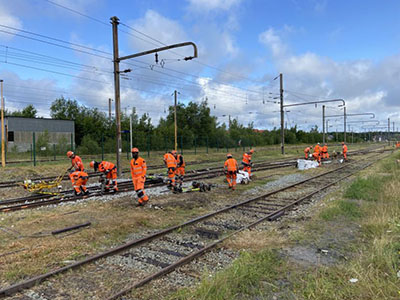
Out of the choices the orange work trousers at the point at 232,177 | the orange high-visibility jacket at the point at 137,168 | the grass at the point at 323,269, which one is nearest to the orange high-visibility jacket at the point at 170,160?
the orange work trousers at the point at 232,177

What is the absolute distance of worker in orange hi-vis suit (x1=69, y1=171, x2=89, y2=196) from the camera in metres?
11.1

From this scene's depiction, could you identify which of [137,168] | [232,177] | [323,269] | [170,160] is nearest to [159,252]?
[323,269]

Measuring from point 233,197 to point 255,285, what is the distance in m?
6.93

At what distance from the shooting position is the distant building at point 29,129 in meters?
41.1

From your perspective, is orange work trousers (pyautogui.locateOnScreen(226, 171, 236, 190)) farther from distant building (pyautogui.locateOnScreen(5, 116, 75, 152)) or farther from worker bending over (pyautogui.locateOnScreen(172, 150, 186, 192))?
distant building (pyautogui.locateOnScreen(5, 116, 75, 152))

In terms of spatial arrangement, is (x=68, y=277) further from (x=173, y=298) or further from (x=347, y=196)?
(x=347, y=196)

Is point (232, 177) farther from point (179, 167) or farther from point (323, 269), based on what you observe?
point (323, 269)

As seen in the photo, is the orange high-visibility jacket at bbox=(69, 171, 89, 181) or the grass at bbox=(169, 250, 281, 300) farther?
the orange high-visibility jacket at bbox=(69, 171, 89, 181)

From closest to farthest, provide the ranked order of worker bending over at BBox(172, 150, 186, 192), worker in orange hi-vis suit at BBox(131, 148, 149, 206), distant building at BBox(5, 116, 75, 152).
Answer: worker in orange hi-vis suit at BBox(131, 148, 149, 206)
worker bending over at BBox(172, 150, 186, 192)
distant building at BBox(5, 116, 75, 152)

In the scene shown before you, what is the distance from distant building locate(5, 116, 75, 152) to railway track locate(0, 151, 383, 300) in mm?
35905

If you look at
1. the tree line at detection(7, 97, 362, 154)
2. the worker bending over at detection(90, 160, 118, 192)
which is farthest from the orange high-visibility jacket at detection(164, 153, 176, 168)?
the tree line at detection(7, 97, 362, 154)

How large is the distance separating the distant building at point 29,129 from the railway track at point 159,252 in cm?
3590

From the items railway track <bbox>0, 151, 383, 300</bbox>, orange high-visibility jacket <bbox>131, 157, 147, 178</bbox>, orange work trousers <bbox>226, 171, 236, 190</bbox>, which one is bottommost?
railway track <bbox>0, 151, 383, 300</bbox>

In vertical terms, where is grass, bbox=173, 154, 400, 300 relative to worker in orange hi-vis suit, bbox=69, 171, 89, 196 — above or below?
below
